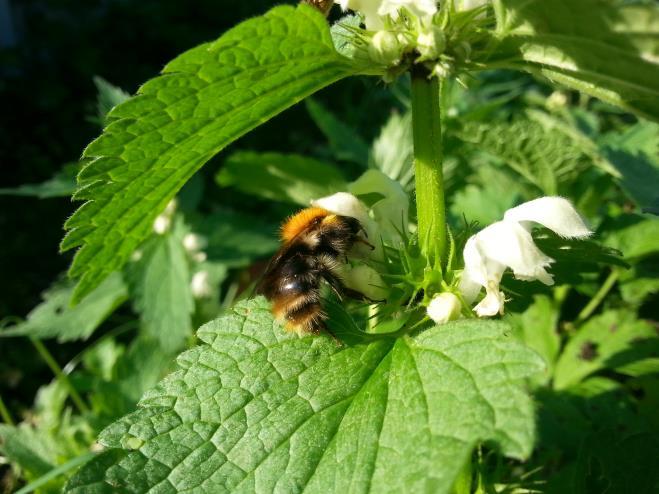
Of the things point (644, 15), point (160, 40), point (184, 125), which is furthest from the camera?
point (160, 40)

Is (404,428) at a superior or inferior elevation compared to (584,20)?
inferior

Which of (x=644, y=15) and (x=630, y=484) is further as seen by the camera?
(x=630, y=484)

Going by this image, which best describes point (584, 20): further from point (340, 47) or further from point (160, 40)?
point (160, 40)

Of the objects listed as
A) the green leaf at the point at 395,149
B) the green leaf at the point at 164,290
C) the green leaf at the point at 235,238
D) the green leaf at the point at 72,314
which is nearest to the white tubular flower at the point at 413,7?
the green leaf at the point at 395,149

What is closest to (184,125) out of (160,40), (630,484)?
(630,484)

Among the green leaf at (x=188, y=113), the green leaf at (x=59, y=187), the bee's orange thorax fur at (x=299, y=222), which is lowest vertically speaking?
the green leaf at (x=59, y=187)

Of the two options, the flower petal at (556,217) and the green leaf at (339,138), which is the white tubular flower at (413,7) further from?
the green leaf at (339,138)
